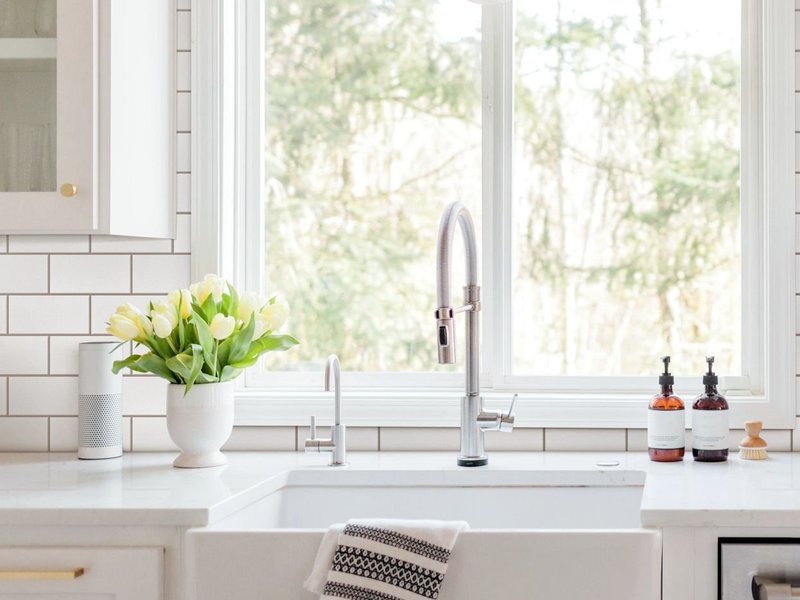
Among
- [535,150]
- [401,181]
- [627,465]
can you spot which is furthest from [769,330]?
[401,181]

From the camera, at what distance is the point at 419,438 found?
2152 mm

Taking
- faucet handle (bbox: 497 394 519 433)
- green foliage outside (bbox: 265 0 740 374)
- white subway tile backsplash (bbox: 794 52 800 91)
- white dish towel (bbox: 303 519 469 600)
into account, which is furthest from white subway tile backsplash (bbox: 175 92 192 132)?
white subway tile backsplash (bbox: 794 52 800 91)

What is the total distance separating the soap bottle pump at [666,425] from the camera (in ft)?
6.38

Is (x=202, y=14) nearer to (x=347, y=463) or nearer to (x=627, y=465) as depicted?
(x=347, y=463)

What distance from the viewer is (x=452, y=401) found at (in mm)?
2148

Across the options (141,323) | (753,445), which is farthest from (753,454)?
(141,323)

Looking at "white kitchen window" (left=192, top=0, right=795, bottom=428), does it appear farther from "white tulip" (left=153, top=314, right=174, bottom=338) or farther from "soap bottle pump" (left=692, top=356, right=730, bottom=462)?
"white tulip" (left=153, top=314, right=174, bottom=338)

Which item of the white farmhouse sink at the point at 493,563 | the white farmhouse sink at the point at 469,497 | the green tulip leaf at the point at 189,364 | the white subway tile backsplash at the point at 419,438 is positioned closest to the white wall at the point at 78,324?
the white subway tile backsplash at the point at 419,438

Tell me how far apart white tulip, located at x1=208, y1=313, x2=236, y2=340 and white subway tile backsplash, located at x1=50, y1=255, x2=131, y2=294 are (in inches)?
16.9

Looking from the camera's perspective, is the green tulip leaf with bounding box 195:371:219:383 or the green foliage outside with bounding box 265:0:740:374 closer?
the green tulip leaf with bounding box 195:371:219:383

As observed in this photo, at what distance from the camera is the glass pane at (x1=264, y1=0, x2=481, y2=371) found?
227 centimetres

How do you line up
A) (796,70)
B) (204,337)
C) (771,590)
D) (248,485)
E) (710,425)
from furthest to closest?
(796,70) → (710,425) → (204,337) → (248,485) → (771,590)

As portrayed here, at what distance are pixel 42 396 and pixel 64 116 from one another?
2.25 ft

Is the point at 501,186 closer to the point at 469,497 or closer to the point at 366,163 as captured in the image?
the point at 366,163
